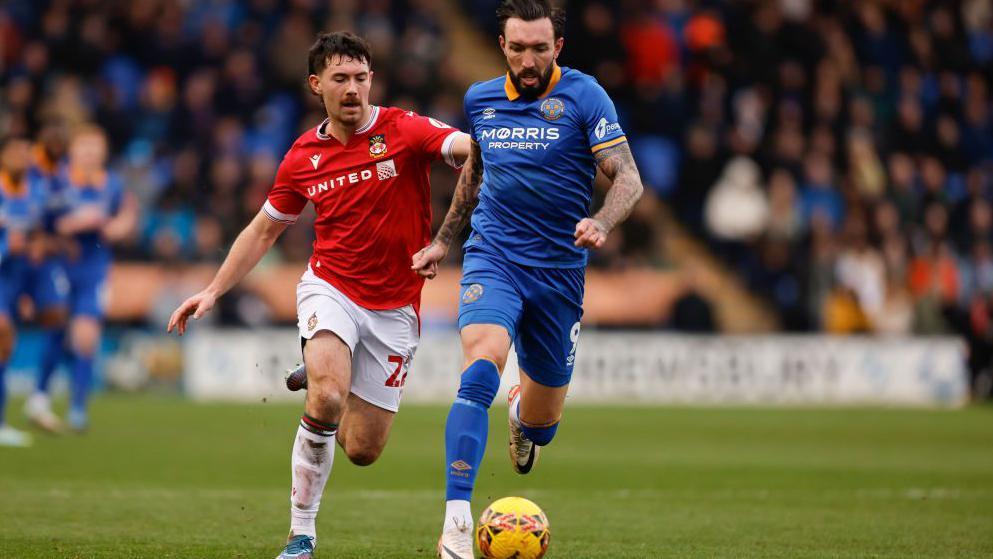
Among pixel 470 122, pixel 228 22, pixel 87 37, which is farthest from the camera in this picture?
pixel 228 22

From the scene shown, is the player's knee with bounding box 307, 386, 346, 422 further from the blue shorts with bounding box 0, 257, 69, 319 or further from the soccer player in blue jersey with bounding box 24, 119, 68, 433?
the blue shorts with bounding box 0, 257, 69, 319

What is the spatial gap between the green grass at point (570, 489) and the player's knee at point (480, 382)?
1.05 metres

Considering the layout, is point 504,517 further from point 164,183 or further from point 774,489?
point 164,183

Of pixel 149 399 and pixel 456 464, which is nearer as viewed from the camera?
pixel 456 464

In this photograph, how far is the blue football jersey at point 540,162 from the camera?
7.61m

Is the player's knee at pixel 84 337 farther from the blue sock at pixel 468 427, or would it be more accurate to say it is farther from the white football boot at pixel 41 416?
the blue sock at pixel 468 427

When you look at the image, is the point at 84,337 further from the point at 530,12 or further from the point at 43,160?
the point at 530,12

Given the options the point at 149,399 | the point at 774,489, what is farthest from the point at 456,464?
the point at 149,399

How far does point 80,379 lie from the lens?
1536 cm

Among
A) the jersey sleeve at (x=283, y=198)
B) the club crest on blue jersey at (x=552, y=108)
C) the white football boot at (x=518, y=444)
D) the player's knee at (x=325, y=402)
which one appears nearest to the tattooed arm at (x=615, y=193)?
the club crest on blue jersey at (x=552, y=108)

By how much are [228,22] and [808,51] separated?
10.0 m

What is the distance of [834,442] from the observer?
1582 cm

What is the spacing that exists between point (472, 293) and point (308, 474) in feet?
4.07

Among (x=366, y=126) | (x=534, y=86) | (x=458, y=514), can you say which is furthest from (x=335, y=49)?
(x=458, y=514)
